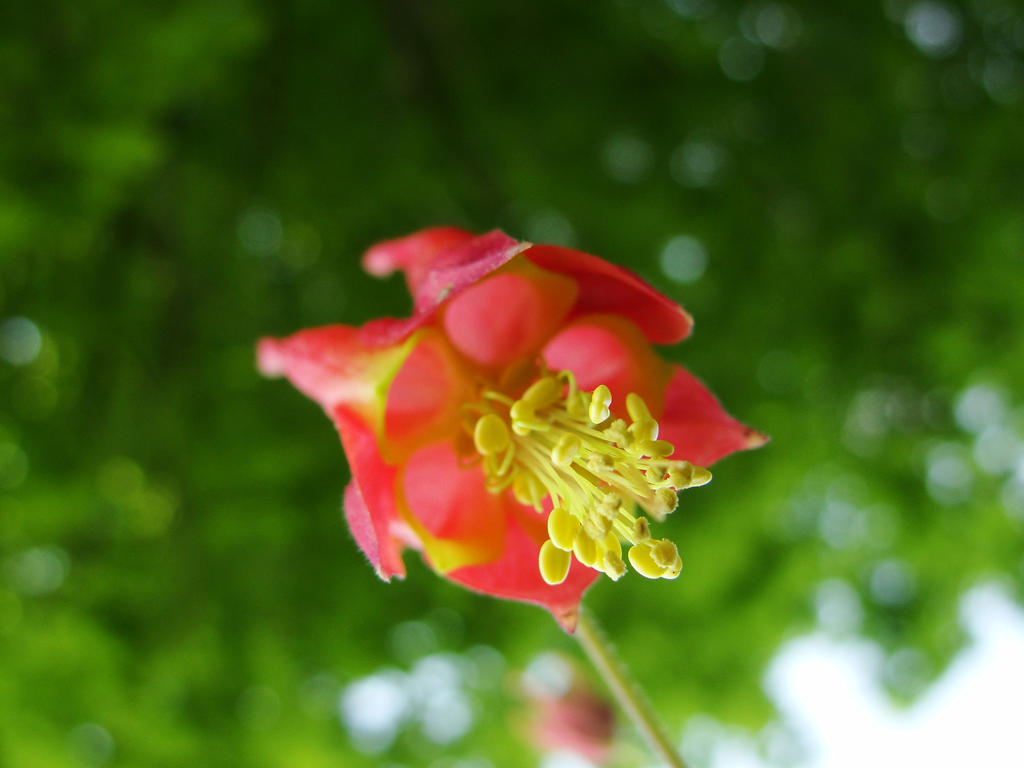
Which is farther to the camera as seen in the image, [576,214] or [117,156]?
[576,214]

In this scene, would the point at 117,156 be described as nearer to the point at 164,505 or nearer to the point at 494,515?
the point at 494,515

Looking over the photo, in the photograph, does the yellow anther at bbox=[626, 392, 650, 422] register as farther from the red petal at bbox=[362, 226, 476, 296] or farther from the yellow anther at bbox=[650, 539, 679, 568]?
the red petal at bbox=[362, 226, 476, 296]

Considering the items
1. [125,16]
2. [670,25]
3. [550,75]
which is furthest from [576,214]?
[125,16]

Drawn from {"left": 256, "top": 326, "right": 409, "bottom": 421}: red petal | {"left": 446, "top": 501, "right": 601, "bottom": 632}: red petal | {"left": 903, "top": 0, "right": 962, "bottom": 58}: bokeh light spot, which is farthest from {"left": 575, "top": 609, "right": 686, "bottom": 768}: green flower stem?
{"left": 903, "top": 0, "right": 962, "bottom": 58}: bokeh light spot

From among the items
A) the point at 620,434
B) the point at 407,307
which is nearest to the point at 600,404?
the point at 620,434

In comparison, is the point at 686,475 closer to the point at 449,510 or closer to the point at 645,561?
the point at 645,561
